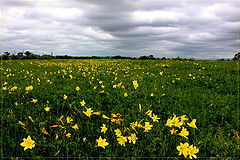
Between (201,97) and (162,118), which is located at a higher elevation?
(201,97)

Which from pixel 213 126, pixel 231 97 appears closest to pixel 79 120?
pixel 213 126

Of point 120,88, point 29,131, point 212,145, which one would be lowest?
point 212,145

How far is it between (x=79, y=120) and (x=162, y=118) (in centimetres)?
157

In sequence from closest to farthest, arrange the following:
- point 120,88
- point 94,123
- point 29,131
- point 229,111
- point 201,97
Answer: point 29,131, point 94,123, point 229,111, point 201,97, point 120,88

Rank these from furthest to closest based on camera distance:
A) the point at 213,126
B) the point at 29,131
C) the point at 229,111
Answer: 1. the point at 229,111
2. the point at 213,126
3. the point at 29,131

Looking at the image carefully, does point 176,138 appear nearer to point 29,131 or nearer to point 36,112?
point 29,131

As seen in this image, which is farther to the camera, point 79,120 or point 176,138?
point 79,120

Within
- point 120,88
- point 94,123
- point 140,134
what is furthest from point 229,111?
point 94,123

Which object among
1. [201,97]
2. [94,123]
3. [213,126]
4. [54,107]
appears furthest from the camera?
[201,97]

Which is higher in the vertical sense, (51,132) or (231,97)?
(231,97)

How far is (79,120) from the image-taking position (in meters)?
2.50

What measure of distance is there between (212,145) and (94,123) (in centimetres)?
184

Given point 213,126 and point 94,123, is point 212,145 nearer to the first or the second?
point 213,126

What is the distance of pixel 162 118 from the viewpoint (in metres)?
2.78
